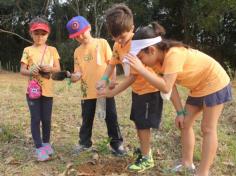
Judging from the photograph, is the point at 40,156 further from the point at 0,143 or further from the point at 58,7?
the point at 58,7

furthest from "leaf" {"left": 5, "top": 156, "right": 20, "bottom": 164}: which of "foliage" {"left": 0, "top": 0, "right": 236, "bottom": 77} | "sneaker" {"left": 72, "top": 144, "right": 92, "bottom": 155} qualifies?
"foliage" {"left": 0, "top": 0, "right": 236, "bottom": 77}

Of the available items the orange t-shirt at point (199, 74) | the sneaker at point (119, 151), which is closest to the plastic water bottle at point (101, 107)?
the sneaker at point (119, 151)

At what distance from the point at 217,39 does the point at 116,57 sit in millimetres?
20391

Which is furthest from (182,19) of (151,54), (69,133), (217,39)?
(151,54)

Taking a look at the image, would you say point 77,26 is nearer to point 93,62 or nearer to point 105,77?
point 93,62

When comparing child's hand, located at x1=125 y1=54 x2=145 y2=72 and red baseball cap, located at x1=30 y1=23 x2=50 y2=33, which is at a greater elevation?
red baseball cap, located at x1=30 y1=23 x2=50 y2=33

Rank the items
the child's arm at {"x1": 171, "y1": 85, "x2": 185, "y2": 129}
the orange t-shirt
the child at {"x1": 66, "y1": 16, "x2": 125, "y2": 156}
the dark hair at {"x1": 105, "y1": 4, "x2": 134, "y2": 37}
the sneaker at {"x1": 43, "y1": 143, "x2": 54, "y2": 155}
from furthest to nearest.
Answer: the sneaker at {"x1": 43, "y1": 143, "x2": 54, "y2": 155} → the child at {"x1": 66, "y1": 16, "x2": 125, "y2": 156} → the child's arm at {"x1": 171, "y1": 85, "x2": 185, "y2": 129} → the dark hair at {"x1": 105, "y1": 4, "x2": 134, "y2": 37} → the orange t-shirt

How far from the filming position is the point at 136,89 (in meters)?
3.71

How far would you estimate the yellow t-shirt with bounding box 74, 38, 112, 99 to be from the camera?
4086 millimetres

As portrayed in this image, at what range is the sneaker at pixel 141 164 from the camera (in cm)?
377

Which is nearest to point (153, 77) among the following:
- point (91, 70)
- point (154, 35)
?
point (154, 35)

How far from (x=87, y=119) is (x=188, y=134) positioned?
3.53ft

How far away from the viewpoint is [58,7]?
78.2 feet

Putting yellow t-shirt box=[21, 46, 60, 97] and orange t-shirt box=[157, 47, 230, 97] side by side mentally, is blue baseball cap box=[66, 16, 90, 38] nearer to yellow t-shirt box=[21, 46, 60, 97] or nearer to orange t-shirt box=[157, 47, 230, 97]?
yellow t-shirt box=[21, 46, 60, 97]
